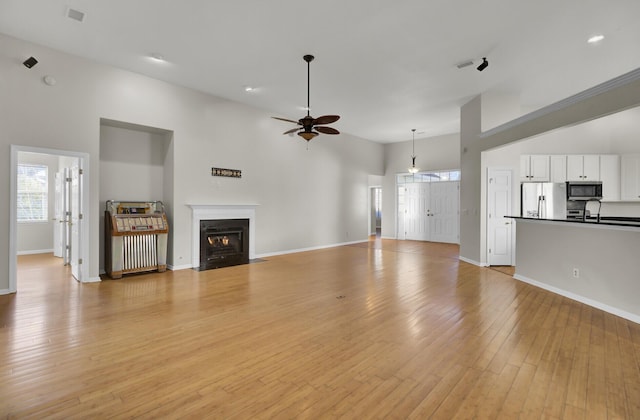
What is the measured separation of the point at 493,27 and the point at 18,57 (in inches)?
262

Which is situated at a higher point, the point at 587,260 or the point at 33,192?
the point at 33,192

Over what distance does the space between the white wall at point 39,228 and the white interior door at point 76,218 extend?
139 inches

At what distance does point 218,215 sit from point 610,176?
29.4 feet

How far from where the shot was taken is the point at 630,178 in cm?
688

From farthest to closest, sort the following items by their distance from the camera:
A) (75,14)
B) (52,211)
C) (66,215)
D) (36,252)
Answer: (52,211) → (36,252) → (66,215) → (75,14)

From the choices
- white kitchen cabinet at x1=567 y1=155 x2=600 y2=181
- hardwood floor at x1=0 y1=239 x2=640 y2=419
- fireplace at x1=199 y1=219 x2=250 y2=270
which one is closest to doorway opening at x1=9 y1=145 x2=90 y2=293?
hardwood floor at x1=0 y1=239 x2=640 y2=419

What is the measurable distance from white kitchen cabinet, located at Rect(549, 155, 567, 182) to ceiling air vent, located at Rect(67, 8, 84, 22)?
9.05 metres

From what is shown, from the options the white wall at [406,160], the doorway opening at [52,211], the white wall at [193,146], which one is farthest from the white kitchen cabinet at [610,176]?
the doorway opening at [52,211]

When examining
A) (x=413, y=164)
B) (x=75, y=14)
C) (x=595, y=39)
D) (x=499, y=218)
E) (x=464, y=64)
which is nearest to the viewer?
(x=75, y=14)

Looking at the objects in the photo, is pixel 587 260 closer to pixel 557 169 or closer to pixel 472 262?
pixel 472 262

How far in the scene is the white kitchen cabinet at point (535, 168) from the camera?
7059 mm

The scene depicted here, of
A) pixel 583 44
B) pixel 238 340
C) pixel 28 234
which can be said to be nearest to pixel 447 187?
pixel 583 44

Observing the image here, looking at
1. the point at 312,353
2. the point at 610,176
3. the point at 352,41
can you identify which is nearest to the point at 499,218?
the point at 610,176

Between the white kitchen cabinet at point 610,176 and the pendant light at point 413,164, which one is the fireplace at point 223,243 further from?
the white kitchen cabinet at point 610,176
